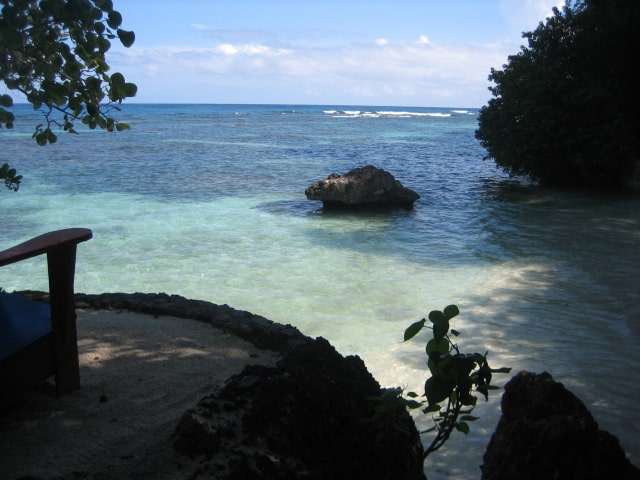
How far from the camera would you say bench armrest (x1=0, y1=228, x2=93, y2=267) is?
9.07 feet

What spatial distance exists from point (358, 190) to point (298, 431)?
11.0 m

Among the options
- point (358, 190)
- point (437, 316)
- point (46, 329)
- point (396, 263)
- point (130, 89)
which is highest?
point (130, 89)

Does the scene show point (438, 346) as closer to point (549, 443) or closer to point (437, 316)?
point (437, 316)

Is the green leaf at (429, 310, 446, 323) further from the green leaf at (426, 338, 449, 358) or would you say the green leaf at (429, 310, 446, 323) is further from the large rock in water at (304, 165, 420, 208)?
the large rock in water at (304, 165, 420, 208)

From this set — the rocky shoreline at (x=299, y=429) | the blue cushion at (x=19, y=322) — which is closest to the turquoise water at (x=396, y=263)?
the rocky shoreline at (x=299, y=429)

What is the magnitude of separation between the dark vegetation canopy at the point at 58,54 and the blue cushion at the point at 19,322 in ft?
2.44

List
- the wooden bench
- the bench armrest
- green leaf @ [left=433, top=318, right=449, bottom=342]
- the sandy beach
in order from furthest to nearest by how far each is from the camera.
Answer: the wooden bench < the sandy beach < the bench armrest < green leaf @ [left=433, top=318, right=449, bottom=342]

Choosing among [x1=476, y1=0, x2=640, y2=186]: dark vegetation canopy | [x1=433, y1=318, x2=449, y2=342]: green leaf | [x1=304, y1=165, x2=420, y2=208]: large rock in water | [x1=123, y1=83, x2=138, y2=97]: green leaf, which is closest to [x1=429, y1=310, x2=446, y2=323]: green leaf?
[x1=433, y1=318, x2=449, y2=342]: green leaf

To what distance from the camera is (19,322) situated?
10.9ft

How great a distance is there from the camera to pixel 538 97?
709 inches

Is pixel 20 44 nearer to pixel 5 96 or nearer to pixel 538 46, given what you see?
pixel 5 96

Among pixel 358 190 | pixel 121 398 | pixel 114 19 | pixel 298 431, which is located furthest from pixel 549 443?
pixel 358 190

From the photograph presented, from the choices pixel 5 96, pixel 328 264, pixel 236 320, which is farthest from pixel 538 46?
pixel 5 96

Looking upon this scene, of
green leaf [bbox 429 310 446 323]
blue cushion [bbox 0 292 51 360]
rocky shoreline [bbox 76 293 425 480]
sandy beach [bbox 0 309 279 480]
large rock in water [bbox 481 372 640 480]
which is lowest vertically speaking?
sandy beach [bbox 0 309 279 480]
